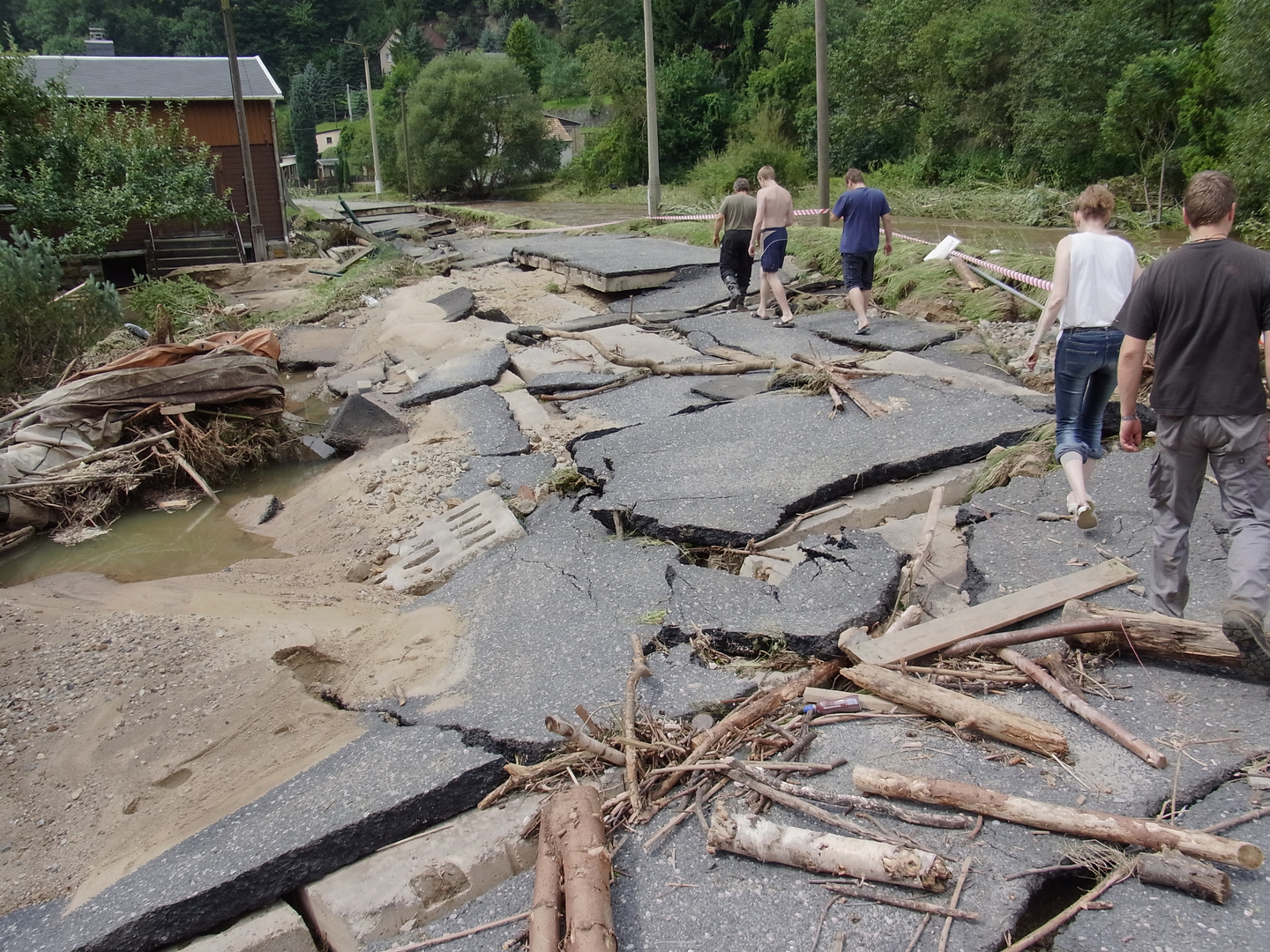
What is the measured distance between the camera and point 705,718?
11.8 ft

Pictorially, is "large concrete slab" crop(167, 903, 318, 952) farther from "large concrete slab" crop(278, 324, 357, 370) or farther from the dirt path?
"large concrete slab" crop(278, 324, 357, 370)

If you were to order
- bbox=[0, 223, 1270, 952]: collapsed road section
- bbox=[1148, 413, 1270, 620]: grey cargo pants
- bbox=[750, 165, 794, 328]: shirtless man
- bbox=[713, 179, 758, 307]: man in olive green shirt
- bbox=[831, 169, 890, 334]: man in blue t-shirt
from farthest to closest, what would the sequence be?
bbox=[713, 179, 758, 307]: man in olive green shirt
bbox=[750, 165, 794, 328]: shirtless man
bbox=[831, 169, 890, 334]: man in blue t-shirt
bbox=[1148, 413, 1270, 620]: grey cargo pants
bbox=[0, 223, 1270, 952]: collapsed road section

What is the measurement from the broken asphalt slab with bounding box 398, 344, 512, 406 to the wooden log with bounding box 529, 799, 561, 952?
21.8 ft

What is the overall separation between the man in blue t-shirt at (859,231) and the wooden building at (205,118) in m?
17.6

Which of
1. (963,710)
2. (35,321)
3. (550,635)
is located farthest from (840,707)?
(35,321)

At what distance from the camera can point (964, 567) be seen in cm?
454

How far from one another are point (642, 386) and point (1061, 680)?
5.39 meters

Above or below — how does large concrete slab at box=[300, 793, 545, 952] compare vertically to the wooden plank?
below

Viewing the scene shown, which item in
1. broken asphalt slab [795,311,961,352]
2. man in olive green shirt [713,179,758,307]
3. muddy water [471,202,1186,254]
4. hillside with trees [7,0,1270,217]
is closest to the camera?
broken asphalt slab [795,311,961,352]

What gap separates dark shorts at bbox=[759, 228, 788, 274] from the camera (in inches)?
373

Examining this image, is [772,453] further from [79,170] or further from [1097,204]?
[79,170]

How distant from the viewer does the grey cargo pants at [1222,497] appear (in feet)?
10.7

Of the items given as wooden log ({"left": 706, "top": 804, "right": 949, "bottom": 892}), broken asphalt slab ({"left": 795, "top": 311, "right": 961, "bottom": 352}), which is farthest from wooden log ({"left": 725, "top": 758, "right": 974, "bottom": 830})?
broken asphalt slab ({"left": 795, "top": 311, "right": 961, "bottom": 352})

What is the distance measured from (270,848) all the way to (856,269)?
7.69 metres
